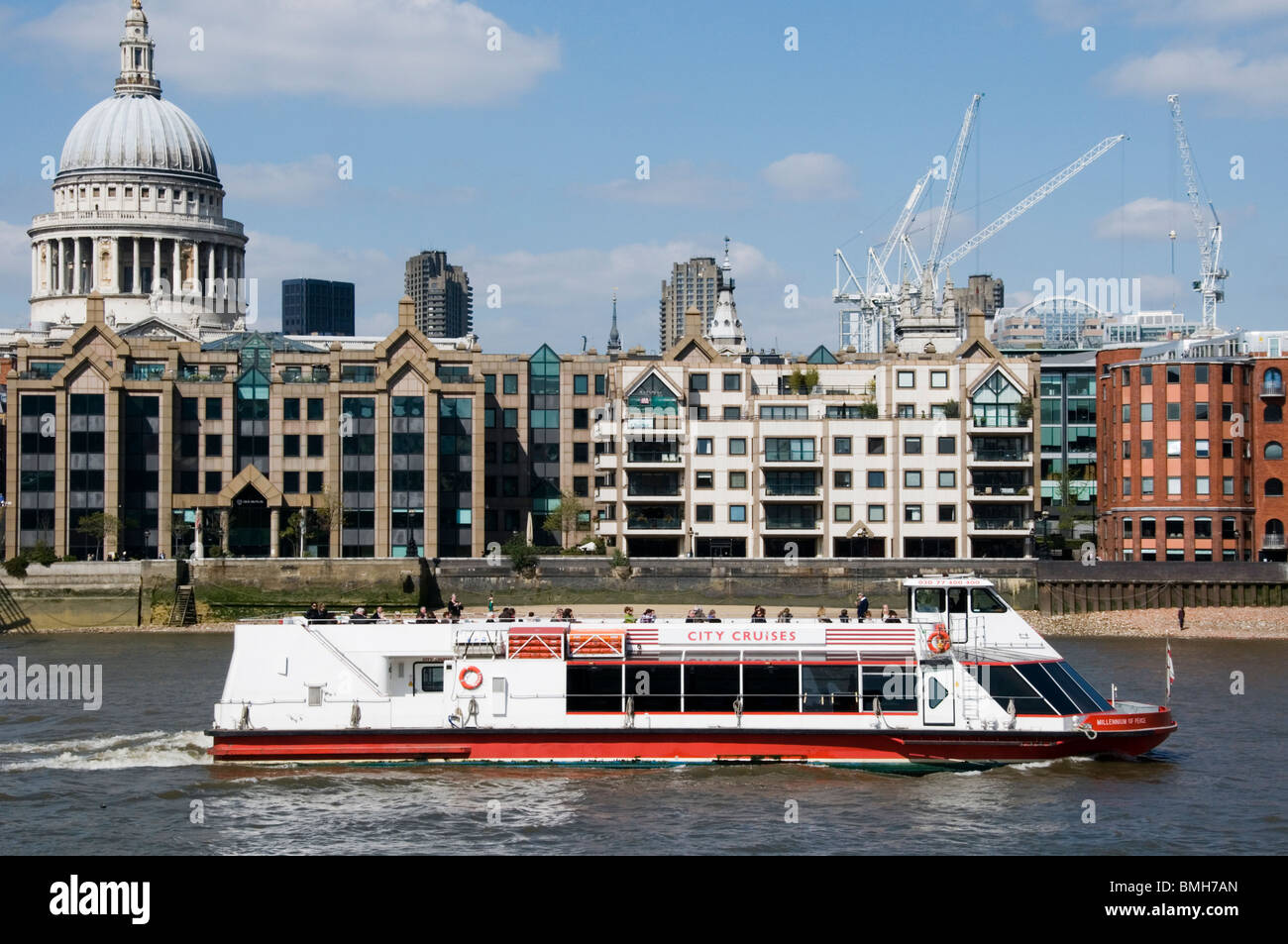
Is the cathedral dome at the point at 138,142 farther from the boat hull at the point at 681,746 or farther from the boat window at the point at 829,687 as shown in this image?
the boat window at the point at 829,687

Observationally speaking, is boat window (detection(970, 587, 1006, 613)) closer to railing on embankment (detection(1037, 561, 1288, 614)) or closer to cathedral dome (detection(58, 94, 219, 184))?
railing on embankment (detection(1037, 561, 1288, 614))

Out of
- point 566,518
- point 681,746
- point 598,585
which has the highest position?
point 566,518

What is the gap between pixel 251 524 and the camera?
110 meters

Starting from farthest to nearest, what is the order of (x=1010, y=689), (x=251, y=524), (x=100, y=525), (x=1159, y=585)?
(x=251, y=524)
(x=100, y=525)
(x=1159, y=585)
(x=1010, y=689)

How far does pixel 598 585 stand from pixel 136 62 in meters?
113

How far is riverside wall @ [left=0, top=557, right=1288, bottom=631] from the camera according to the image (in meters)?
98.4

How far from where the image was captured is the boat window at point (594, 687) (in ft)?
151

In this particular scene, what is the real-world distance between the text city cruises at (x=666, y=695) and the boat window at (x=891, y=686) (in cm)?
4

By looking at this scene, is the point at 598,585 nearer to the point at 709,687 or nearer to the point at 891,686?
the point at 709,687

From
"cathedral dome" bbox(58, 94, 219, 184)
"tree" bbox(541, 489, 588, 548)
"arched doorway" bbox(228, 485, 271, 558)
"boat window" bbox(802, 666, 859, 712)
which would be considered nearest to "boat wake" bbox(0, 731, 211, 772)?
"boat window" bbox(802, 666, 859, 712)

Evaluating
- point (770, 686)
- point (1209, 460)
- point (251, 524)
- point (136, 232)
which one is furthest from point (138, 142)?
point (770, 686)

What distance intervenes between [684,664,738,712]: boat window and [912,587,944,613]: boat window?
19.6ft

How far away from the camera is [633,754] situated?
148 feet
